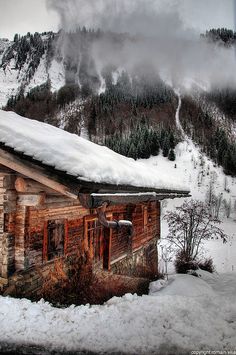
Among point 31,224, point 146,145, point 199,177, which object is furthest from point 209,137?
point 31,224

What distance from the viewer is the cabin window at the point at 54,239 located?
5855mm

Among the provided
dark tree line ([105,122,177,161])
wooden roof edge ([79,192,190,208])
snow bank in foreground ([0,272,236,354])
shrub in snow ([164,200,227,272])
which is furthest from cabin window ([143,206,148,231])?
dark tree line ([105,122,177,161])

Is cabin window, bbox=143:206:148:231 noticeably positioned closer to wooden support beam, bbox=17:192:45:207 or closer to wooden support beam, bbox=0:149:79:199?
wooden support beam, bbox=17:192:45:207

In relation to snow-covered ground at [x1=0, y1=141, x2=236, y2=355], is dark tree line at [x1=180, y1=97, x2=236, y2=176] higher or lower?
higher

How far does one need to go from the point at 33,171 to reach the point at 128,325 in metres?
2.85

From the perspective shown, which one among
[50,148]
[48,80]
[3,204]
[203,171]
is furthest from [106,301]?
[48,80]

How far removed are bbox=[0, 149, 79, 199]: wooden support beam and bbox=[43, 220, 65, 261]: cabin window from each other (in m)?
1.33

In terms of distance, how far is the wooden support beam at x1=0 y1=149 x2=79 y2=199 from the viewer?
4746mm

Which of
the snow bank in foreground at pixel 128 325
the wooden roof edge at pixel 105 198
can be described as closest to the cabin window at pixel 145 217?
the wooden roof edge at pixel 105 198

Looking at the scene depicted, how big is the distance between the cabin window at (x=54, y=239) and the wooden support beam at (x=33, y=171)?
1.33 m

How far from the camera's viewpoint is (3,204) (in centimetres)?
529

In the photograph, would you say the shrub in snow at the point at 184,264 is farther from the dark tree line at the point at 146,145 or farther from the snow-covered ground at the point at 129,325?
the dark tree line at the point at 146,145

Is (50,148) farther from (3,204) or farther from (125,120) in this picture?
(125,120)

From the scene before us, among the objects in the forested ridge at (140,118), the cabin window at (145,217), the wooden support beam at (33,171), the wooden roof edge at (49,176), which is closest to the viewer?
the wooden roof edge at (49,176)
